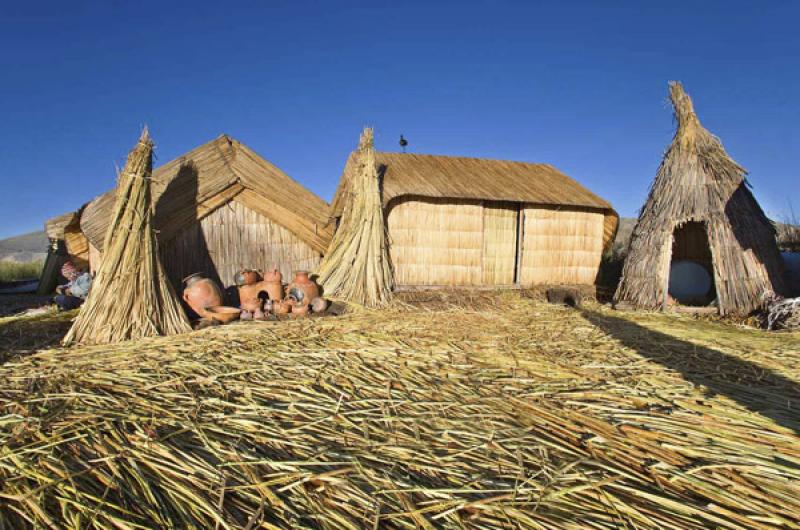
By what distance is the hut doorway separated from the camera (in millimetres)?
8602

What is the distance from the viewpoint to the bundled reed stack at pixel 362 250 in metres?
6.89

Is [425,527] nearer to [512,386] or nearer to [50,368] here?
[512,386]

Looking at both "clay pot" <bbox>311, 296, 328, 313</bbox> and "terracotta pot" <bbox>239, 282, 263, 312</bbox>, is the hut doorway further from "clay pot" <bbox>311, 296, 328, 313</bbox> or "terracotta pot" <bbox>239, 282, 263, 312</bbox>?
"terracotta pot" <bbox>239, 282, 263, 312</bbox>

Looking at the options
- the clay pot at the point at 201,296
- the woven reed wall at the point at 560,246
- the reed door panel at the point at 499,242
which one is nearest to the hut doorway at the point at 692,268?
the woven reed wall at the point at 560,246

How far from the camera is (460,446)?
2.04 meters

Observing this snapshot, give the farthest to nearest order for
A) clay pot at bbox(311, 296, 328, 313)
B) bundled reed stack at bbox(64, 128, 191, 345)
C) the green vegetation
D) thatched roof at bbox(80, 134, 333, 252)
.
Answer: the green vegetation → thatched roof at bbox(80, 134, 333, 252) → clay pot at bbox(311, 296, 328, 313) → bundled reed stack at bbox(64, 128, 191, 345)

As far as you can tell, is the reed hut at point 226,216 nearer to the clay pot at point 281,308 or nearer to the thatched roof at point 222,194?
the thatched roof at point 222,194

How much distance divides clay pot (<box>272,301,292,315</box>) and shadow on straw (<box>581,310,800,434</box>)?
409 centimetres

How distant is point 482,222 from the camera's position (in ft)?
27.9

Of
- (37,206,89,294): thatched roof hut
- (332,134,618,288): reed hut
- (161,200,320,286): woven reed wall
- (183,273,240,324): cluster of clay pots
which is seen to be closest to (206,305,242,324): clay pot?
(183,273,240,324): cluster of clay pots

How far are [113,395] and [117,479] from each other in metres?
1.11

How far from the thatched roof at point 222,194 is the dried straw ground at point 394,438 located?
3195 mm

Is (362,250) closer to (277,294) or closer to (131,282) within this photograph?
(277,294)

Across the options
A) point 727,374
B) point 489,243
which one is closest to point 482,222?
point 489,243
